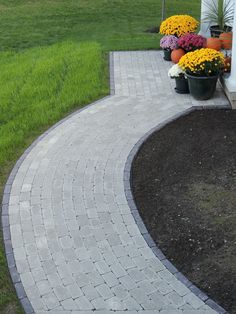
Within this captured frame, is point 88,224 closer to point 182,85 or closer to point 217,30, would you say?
point 182,85

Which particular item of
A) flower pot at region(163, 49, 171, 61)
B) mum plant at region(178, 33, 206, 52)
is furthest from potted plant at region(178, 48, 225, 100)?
flower pot at region(163, 49, 171, 61)

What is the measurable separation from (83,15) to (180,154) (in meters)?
11.1

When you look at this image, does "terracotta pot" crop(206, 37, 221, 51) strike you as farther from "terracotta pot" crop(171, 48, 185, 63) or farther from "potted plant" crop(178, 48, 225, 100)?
"potted plant" crop(178, 48, 225, 100)

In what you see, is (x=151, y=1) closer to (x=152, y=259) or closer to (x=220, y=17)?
(x=220, y=17)

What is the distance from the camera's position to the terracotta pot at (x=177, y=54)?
10.8 metres

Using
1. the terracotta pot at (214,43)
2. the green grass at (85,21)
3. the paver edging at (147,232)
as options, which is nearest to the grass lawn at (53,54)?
the green grass at (85,21)

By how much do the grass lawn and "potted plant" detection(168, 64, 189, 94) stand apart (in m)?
1.30

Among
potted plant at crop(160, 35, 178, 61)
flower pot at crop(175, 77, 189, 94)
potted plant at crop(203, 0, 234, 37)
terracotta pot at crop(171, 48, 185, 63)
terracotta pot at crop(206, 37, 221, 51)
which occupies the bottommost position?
flower pot at crop(175, 77, 189, 94)

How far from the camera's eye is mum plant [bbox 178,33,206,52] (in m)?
10.6

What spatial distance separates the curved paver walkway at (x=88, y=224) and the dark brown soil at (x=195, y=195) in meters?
0.22

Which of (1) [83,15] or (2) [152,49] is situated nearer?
(2) [152,49]

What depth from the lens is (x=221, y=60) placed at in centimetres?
912

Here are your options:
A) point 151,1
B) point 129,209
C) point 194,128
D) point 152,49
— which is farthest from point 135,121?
point 151,1

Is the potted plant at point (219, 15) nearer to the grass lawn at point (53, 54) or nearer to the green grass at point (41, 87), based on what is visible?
the grass lawn at point (53, 54)
